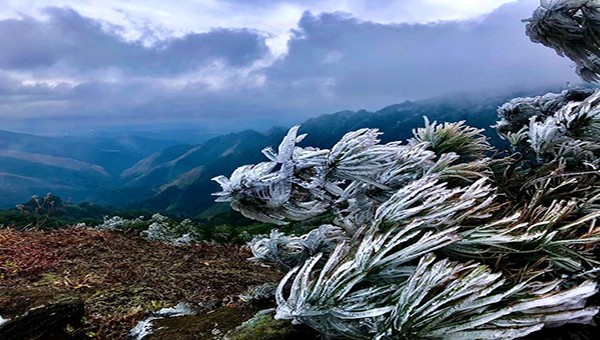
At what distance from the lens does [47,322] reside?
3.20 m

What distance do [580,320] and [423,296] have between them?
67 centimetres

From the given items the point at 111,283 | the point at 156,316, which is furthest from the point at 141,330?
the point at 111,283

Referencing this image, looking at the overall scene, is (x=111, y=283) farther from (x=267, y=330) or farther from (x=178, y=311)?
(x=267, y=330)

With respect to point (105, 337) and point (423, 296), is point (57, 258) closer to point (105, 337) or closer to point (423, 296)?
point (105, 337)

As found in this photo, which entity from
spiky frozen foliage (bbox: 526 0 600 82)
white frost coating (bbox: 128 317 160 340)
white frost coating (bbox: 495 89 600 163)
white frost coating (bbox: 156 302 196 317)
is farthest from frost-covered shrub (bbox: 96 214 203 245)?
spiky frozen foliage (bbox: 526 0 600 82)

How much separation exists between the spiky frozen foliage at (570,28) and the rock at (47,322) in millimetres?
3905

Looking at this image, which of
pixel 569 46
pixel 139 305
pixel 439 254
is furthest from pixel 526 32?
pixel 139 305

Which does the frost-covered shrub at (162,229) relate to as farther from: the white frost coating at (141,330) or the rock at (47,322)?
the rock at (47,322)

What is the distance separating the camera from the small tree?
2051 mm

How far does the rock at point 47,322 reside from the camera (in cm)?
305

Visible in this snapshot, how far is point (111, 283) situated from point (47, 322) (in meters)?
1.52

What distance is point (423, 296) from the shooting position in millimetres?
2047

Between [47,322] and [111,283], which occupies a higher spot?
[47,322]

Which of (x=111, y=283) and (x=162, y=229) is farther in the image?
(x=162, y=229)
